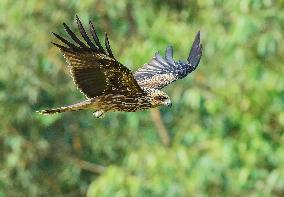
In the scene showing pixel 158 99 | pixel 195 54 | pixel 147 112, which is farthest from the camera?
pixel 147 112

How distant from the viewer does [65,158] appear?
29.7 feet

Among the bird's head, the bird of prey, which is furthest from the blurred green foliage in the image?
the bird of prey

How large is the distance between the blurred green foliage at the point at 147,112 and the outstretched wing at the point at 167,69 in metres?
2.62

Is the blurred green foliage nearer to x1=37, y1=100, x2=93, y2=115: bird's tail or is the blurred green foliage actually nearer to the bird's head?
the bird's head

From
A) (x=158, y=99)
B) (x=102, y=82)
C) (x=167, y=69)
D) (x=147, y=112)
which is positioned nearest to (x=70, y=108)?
(x=102, y=82)

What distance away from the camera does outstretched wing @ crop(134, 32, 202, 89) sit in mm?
4070

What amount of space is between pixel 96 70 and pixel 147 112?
5065mm

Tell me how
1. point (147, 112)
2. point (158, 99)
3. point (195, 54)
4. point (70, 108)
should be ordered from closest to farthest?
point (70, 108)
point (158, 99)
point (195, 54)
point (147, 112)

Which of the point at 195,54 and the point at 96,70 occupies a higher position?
the point at 195,54

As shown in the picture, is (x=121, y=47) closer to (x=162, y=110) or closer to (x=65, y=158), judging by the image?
(x=162, y=110)

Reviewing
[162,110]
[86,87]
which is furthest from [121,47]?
[86,87]

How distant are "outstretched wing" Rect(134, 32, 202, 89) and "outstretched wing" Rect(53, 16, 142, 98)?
594mm

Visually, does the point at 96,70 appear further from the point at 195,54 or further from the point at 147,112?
the point at 147,112

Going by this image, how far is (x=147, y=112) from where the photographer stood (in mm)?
8359
